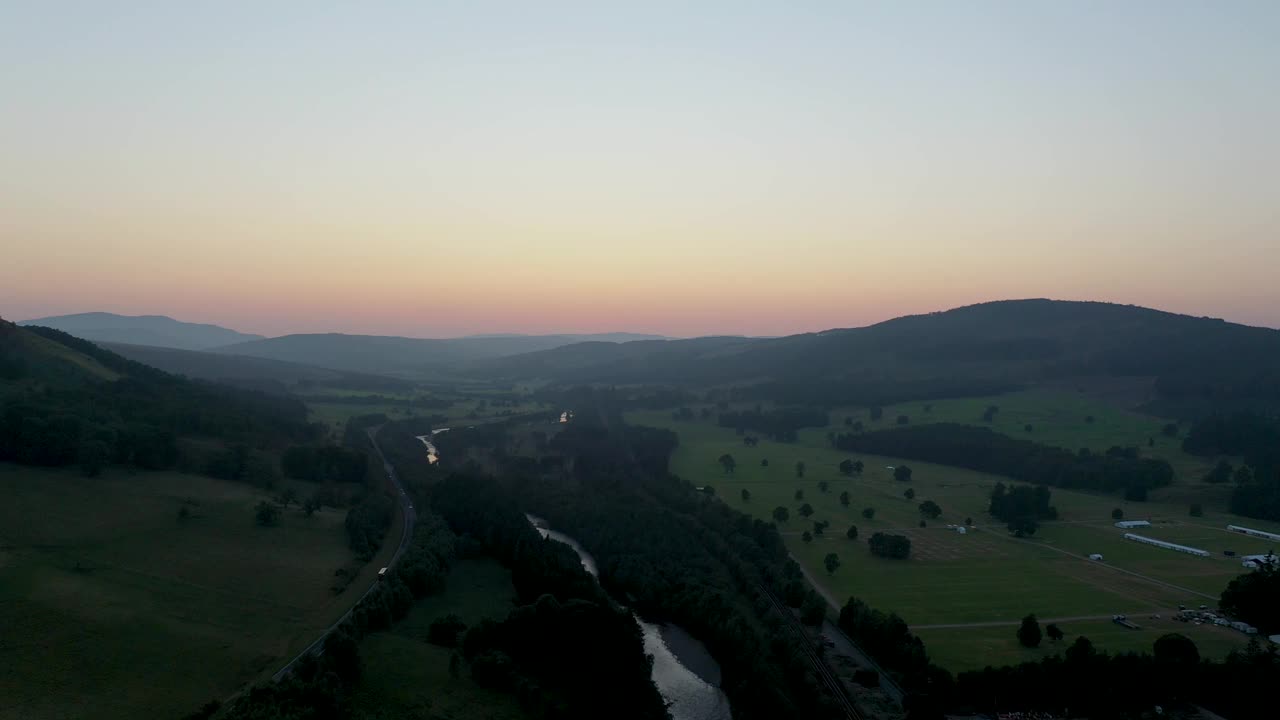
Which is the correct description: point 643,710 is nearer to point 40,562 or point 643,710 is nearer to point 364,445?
point 40,562

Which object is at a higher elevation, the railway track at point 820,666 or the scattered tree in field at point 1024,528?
the scattered tree in field at point 1024,528

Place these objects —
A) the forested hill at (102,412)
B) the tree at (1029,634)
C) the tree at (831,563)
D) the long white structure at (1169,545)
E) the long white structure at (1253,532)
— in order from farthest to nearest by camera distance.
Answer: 1. the long white structure at (1253,532)
2. the long white structure at (1169,545)
3. the forested hill at (102,412)
4. the tree at (831,563)
5. the tree at (1029,634)

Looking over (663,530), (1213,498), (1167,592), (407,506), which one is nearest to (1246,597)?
(1167,592)

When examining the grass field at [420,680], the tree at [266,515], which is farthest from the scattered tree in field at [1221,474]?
the tree at [266,515]

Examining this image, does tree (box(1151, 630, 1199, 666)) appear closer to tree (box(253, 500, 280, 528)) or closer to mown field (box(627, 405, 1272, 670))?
mown field (box(627, 405, 1272, 670))

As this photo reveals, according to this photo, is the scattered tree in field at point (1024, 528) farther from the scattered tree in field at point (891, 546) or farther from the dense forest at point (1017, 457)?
the dense forest at point (1017, 457)

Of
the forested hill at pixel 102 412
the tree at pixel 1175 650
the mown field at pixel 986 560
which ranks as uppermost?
the forested hill at pixel 102 412

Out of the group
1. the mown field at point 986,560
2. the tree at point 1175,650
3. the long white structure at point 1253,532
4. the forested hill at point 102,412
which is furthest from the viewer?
the long white structure at point 1253,532

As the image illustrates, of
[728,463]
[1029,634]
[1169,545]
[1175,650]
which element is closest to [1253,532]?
[1169,545]
